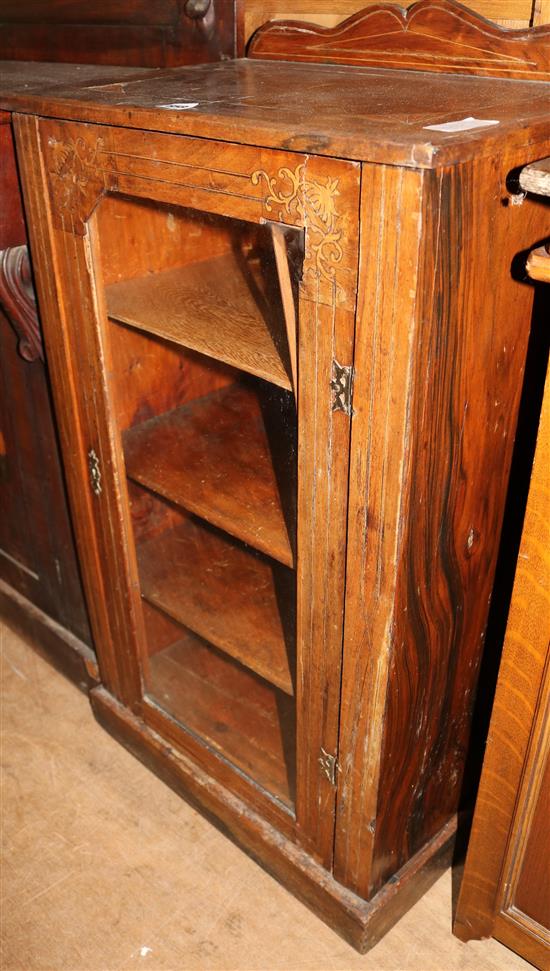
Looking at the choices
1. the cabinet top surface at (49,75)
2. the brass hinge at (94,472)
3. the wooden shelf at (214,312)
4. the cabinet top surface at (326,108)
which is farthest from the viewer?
the brass hinge at (94,472)

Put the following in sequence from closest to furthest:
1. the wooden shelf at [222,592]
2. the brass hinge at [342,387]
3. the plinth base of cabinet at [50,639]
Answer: the brass hinge at [342,387] → the wooden shelf at [222,592] → the plinth base of cabinet at [50,639]

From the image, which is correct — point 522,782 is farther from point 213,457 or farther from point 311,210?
point 311,210

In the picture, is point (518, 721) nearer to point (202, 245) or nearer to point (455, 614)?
point (455, 614)

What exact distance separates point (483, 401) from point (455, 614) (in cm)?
34

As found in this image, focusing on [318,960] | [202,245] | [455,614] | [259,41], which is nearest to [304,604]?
[455,614]

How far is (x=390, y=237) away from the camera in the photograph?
85 cm

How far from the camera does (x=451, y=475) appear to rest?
1079 mm

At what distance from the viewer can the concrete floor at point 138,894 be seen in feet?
4.77

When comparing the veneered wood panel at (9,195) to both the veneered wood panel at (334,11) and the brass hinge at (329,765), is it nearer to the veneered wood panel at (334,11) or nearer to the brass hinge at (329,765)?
the veneered wood panel at (334,11)

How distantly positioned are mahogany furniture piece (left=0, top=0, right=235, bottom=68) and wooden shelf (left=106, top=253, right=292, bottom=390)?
1.58 feet

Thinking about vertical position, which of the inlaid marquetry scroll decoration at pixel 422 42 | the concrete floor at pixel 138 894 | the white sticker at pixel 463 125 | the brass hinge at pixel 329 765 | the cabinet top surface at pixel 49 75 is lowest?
the concrete floor at pixel 138 894

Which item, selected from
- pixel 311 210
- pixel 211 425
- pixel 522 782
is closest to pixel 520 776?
pixel 522 782

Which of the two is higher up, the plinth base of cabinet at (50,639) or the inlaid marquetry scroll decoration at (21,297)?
the inlaid marquetry scroll decoration at (21,297)

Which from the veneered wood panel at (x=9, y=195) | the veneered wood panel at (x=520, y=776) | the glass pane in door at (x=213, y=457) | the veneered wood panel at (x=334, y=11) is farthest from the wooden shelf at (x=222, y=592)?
the veneered wood panel at (x=334, y=11)
